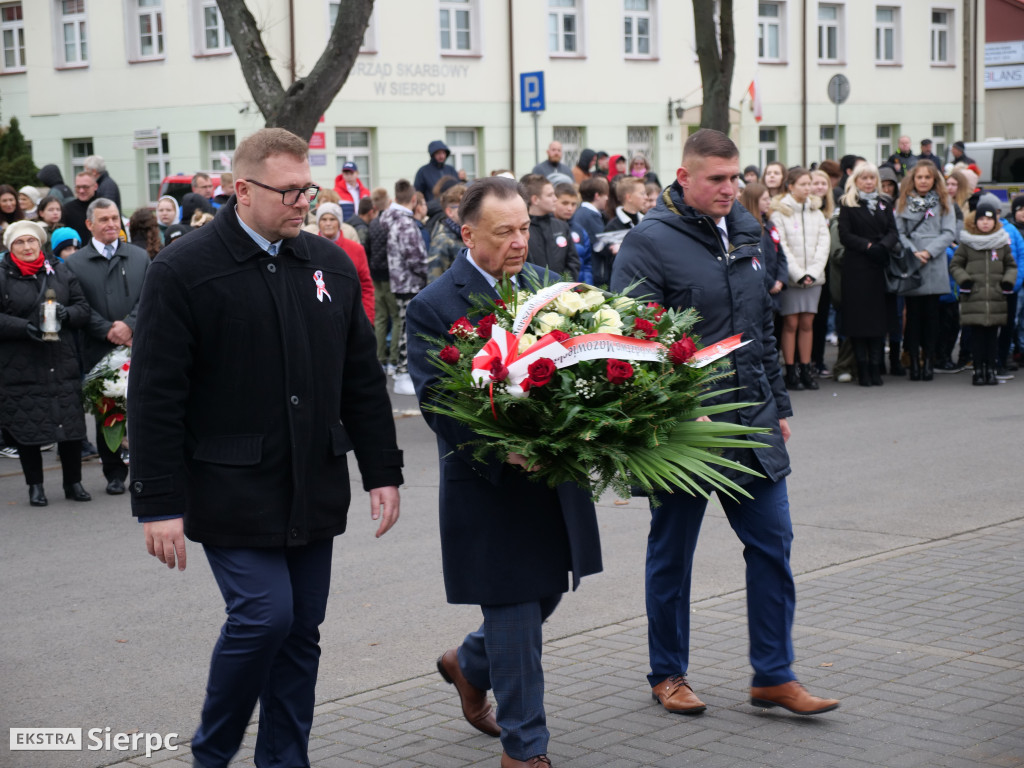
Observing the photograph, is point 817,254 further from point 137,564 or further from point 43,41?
point 43,41

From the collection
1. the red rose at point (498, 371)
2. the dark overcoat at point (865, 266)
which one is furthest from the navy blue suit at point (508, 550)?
the dark overcoat at point (865, 266)

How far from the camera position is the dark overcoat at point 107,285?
10.7 m

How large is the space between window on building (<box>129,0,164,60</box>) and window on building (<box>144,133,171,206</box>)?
78.0 inches

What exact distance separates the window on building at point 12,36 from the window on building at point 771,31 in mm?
19208

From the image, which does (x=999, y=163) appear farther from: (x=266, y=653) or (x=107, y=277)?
(x=266, y=653)

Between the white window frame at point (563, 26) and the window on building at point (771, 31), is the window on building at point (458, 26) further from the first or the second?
the window on building at point (771, 31)

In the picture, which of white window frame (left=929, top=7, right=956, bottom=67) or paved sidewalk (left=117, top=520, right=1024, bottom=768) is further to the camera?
white window frame (left=929, top=7, right=956, bottom=67)

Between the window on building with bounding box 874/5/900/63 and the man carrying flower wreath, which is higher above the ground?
the window on building with bounding box 874/5/900/63

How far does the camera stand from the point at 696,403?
14.7ft

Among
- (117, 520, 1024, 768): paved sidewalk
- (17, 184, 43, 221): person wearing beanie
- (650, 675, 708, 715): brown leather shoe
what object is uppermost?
(17, 184, 43, 221): person wearing beanie

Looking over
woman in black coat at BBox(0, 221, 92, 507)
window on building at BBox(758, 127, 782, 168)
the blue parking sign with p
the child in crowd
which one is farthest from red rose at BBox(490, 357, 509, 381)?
window on building at BBox(758, 127, 782, 168)

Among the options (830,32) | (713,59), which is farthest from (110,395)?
(830,32)

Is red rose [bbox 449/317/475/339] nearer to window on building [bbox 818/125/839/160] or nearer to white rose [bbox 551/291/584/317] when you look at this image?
white rose [bbox 551/291/584/317]

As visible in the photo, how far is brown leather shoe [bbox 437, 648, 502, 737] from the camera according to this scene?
515cm
